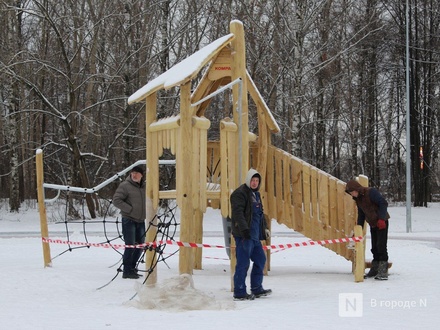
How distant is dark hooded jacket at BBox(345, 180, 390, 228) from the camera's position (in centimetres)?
1029

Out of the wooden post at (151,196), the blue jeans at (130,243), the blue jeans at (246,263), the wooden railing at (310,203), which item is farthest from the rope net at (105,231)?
the wooden railing at (310,203)

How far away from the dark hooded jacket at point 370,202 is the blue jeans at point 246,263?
2135 mm

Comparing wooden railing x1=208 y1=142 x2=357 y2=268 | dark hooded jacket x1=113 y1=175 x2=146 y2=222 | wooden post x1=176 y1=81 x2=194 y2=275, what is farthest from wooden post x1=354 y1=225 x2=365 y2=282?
dark hooded jacket x1=113 y1=175 x2=146 y2=222

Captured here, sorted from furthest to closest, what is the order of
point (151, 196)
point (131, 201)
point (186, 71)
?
1. point (131, 201)
2. point (151, 196)
3. point (186, 71)

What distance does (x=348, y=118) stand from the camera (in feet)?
126

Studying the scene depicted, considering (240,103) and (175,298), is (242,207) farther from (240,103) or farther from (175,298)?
(240,103)

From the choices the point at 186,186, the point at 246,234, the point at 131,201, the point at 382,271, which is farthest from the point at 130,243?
the point at 382,271

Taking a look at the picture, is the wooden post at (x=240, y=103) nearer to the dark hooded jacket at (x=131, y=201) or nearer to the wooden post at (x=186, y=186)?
the wooden post at (x=186, y=186)

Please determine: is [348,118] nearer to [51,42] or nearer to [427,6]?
[427,6]

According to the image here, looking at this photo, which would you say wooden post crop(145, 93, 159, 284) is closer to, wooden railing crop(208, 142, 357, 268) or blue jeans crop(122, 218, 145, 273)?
blue jeans crop(122, 218, 145, 273)

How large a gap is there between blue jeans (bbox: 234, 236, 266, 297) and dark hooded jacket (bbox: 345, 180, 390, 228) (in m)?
2.14

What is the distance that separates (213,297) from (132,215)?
9.44 ft

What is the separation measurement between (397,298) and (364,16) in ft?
91.0

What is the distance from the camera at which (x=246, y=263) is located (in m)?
8.70
